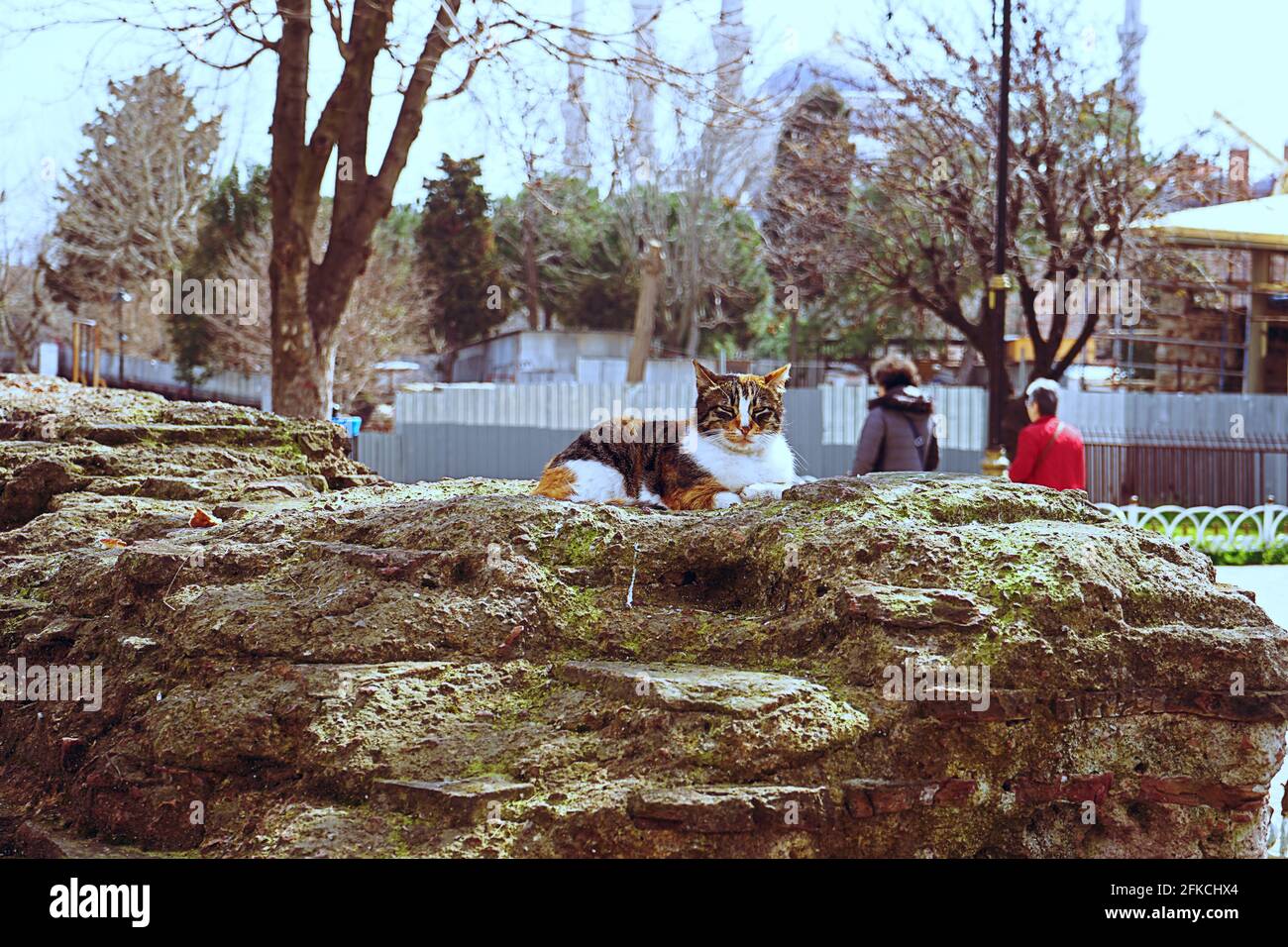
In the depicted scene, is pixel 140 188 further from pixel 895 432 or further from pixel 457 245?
pixel 895 432

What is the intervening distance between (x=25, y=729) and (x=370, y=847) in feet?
5.73

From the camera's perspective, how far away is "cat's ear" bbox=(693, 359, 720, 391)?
5098mm

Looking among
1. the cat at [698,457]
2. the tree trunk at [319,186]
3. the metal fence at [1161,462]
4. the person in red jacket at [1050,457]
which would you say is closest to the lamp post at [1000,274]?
the metal fence at [1161,462]

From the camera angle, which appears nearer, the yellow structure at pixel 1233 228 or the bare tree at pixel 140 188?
the yellow structure at pixel 1233 228

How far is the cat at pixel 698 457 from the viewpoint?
5.01m

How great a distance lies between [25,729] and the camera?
4.22 m

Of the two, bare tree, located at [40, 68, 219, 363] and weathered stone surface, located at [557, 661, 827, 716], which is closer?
weathered stone surface, located at [557, 661, 827, 716]

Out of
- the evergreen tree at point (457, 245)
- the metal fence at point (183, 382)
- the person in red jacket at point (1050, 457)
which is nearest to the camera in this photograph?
the person in red jacket at point (1050, 457)

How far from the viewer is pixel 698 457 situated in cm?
508

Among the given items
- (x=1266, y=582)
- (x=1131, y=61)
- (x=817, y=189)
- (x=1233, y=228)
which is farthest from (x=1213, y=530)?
(x=817, y=189)

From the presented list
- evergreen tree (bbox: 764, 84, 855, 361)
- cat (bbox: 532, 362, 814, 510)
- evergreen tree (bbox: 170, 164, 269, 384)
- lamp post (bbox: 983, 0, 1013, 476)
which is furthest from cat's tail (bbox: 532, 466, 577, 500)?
evergreen tree (bbox: 170, 164, 269, 384)

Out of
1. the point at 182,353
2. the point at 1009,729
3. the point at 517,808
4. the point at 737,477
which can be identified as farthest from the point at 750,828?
the point at 182,353

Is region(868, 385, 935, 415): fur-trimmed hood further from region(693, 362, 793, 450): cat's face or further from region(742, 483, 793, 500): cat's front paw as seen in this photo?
region(742, 483, 793, 500): cat's front paw

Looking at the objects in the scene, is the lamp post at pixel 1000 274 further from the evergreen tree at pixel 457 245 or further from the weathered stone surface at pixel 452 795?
the evergreen tree at pixel 457 245
